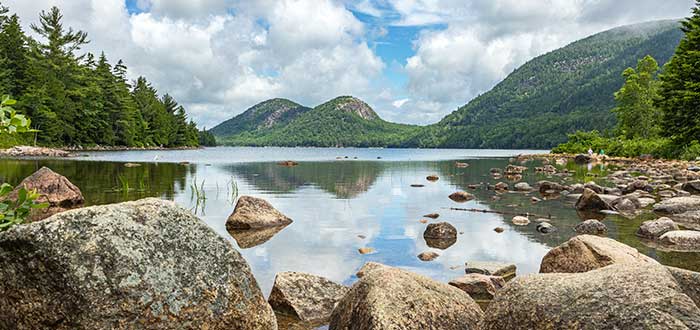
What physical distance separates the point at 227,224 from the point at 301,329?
871 centimetres

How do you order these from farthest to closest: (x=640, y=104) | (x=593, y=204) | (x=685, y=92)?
(x=640, y=104)
(x=685, y=92)
(x=593, y=204)

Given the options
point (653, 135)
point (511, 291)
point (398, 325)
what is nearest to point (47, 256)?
point (398, 325)

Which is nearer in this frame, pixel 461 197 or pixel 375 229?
pixel 375 229

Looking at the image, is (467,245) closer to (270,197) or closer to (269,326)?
(269,326)

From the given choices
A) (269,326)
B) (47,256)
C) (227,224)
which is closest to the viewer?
(47,256)

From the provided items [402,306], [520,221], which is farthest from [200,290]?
[520,221]

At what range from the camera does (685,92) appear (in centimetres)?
4441

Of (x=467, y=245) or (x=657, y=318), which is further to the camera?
(x=467, y=245)

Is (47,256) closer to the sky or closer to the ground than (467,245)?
closer to the sky

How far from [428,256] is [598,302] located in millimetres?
7083

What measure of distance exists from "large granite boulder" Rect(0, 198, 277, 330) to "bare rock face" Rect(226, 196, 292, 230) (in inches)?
393

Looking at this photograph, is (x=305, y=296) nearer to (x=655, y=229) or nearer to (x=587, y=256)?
(x=587, y=256)

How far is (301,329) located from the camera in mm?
7324

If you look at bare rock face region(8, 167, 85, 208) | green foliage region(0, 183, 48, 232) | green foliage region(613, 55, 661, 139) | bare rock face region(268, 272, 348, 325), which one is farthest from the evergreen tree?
green foliage region(0, 183, 48, 232)
